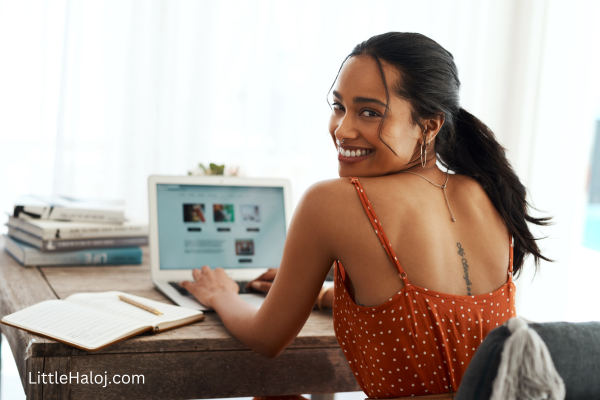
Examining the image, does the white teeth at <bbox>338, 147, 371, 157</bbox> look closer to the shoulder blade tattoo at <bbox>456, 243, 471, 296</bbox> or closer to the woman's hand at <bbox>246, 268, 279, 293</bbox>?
the shoulder blade tattoo at <bbox>456, 243, 471, 296</bbox>

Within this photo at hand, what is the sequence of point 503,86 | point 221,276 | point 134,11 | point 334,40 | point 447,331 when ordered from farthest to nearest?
point 503,86 < point 334,40 < point 134,11 < point 221,276 < point 447,331

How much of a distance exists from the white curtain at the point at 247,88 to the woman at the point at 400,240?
5.01 ft

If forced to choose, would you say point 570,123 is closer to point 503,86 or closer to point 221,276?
point 503,86

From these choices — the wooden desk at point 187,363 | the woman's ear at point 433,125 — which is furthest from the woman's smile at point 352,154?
the wooden desk at point 187,363

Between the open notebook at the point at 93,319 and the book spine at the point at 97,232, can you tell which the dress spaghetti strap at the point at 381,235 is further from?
the book spine at the point at 97,232

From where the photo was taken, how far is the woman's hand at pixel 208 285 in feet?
3.79

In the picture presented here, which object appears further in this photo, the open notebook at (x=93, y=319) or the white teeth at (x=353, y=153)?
the white teeth at (x=353, y=153)

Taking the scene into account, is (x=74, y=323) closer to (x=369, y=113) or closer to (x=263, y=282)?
(x=263, y=282)

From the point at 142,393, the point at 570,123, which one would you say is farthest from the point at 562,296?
the point at 142,393

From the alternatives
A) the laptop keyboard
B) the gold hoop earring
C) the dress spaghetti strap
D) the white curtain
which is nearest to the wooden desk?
the laptop keyboard

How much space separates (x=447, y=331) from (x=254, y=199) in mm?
746

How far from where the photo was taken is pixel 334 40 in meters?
2.60

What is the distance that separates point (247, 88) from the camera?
8.34 feet

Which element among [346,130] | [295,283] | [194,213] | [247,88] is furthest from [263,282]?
[247,88]
